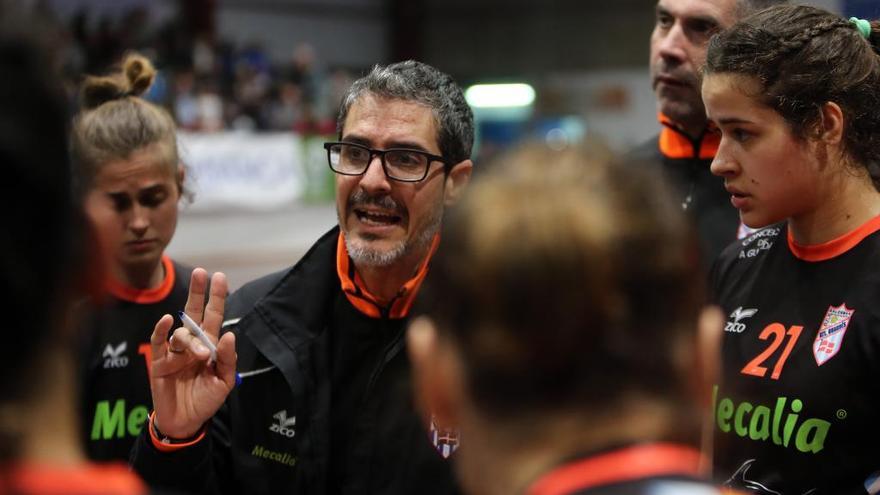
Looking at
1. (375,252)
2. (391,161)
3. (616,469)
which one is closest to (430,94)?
(391,161)

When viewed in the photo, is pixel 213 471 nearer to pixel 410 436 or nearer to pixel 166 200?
pixel 410 436

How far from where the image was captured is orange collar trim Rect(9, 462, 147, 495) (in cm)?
100

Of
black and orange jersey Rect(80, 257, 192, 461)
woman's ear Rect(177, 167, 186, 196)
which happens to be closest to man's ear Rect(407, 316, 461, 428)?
black and orange jersey Rect(80, 257, 192, 461)

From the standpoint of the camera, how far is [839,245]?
239cm

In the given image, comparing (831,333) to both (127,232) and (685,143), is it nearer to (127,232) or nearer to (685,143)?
(685,143)

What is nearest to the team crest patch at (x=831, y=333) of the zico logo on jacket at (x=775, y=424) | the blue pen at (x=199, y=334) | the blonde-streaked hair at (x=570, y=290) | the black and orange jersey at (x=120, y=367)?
the zico logo on jacket at (x=775, y=424)

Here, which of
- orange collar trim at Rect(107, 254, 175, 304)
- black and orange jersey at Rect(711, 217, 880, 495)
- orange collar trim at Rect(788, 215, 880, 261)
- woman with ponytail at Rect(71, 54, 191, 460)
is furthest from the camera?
orange collar trim at Rect(107, 254, 175, 304)

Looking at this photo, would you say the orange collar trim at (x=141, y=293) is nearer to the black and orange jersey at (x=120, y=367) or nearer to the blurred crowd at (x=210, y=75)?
the black and orange jersey at (x=120, y=367)

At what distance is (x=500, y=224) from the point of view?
112 cm

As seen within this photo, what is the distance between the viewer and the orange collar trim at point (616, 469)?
3.49 feet

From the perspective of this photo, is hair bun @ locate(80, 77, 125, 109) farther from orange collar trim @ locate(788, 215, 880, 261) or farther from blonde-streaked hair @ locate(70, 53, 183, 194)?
orange collar trim @ locate(788, 215, 880, 261)

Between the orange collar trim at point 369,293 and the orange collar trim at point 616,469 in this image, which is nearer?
the orange collar trim at point 616,469

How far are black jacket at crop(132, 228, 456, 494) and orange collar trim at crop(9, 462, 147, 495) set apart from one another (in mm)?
1256

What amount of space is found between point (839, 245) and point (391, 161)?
117 cm
